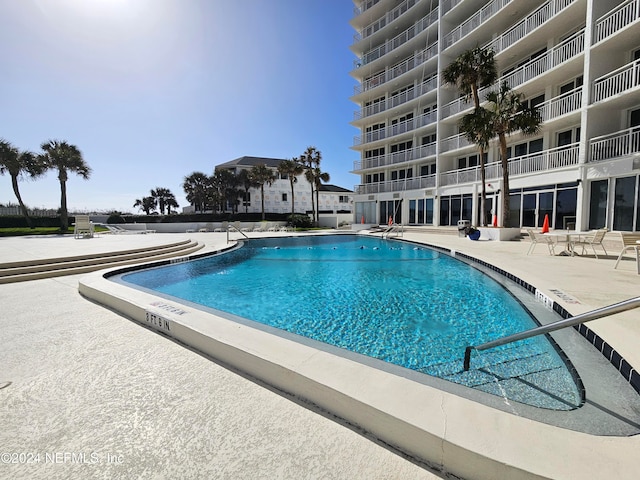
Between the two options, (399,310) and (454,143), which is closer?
(399,310)

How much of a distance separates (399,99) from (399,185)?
8006 mm

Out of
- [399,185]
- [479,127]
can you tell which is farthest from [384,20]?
[479,127]

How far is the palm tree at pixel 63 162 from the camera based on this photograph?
26.1m

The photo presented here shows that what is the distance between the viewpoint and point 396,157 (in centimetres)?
2744

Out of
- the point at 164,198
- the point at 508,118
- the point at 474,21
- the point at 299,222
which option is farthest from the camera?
the point at 164,198

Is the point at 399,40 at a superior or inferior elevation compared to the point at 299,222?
superior

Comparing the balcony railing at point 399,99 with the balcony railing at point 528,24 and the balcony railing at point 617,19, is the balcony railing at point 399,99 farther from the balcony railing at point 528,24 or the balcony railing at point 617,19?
the balcony railing at point 617,19

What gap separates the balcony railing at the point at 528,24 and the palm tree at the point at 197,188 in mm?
41386

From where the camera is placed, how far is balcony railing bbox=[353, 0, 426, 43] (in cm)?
2634

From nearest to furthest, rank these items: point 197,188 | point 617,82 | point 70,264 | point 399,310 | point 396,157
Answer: point 399,310, point 70,264, point 617,82, point 396,157, point 197,188

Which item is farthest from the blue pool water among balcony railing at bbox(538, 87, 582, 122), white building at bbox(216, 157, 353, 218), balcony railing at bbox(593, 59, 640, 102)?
white building at bbox(216, 157, 353, 218)

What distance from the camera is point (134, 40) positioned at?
395 inches

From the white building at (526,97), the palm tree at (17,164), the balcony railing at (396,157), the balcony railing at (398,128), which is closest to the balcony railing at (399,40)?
the white building at (526,97)

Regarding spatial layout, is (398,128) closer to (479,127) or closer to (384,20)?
(384,20)
